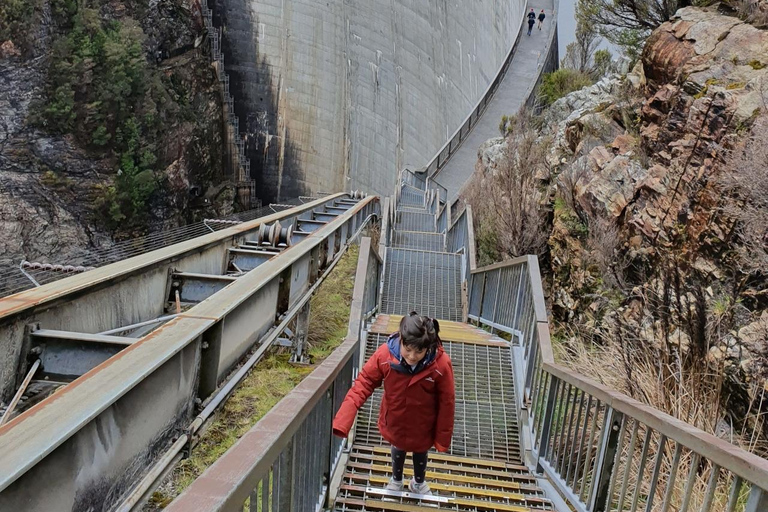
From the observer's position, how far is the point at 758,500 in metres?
1.63

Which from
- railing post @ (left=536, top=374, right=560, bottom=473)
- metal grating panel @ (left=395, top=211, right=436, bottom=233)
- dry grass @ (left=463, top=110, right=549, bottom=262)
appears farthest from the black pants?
metal grating panel @ (left=395, top=211, right=436, bottom=233)

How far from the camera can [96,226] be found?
24.9 meters

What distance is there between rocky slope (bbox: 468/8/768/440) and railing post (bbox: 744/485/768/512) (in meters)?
2.05

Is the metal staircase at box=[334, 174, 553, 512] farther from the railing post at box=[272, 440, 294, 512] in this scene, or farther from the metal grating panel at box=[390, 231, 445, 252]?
the metal grating panel at box=[390, 231, 445, 252]

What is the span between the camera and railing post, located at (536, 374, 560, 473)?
361cm

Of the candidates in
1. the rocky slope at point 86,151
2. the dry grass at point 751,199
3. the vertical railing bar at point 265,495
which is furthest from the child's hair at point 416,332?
the rocky slope at point 86,151

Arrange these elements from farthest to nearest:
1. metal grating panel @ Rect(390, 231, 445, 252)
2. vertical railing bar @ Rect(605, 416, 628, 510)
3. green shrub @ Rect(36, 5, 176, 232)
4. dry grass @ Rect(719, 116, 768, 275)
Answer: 1. green shrub @ Rect(36, 5, 176, 232)
2. metal grating panel @ Rect(390, 231, 445, 252)
3. dry grass @ Rect(719, 116, 768, 275)
4. vertical railing bar @ Rect(605, 416, 628, 510)

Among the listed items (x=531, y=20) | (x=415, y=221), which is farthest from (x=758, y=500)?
(x=531, y=20)

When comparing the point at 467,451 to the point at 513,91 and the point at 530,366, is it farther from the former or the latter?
the point at 513,91

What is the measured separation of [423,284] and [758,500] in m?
7.70

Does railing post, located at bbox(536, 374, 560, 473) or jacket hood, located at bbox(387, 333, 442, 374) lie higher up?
jacket hood, located at bbox(387, 333, 442, 374)

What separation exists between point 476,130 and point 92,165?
53.0ft

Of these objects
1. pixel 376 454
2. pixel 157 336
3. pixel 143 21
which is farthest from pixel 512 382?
pixel 143 21

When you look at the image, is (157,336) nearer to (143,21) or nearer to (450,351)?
(450,351)
